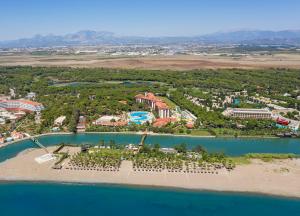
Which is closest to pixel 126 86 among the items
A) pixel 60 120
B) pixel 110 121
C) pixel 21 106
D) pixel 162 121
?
pixel 21 106

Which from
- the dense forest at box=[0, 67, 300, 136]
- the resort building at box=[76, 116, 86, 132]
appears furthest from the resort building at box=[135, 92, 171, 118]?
the resort building at box=[76, 116, 86, 132]

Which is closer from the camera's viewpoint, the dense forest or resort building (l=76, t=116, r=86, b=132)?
resort building (l=76, t=116, r=86, b=132)

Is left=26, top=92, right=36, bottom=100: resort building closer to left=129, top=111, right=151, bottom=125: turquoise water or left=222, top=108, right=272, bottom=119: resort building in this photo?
left=129, top=111, right=151, bottom=125: turquoise water

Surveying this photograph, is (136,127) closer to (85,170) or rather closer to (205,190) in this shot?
(85,170)

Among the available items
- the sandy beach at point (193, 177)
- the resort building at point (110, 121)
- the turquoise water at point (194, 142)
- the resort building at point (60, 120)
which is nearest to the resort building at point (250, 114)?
the turquoise water at point (194, 142)

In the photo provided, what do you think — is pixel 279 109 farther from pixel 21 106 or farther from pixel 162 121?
pixel 21 106

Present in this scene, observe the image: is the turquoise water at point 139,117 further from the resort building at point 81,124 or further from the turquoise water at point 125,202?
the turquoise water at point 125,202

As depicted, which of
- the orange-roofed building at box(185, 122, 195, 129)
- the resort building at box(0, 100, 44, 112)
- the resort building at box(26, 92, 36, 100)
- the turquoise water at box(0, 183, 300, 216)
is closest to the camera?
the turquoise water at box(0, 183, 300, 216)
